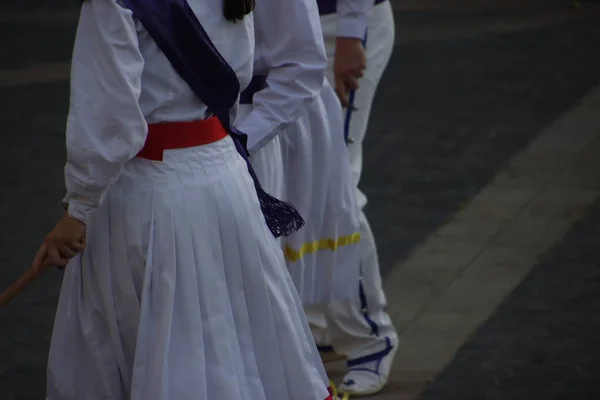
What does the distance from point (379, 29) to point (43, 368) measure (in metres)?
1.82

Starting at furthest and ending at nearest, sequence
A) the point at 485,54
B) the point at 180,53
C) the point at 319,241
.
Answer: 1. the point at 485,54
2. the point at 319,241
3. the point at 180,53

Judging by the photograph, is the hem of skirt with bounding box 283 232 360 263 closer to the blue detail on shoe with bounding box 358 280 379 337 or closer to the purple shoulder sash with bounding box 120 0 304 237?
the blue detail on shoe with bounding box 358 280 379 337

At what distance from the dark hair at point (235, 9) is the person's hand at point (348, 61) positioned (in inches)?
56.7

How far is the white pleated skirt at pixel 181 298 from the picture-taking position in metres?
3.51

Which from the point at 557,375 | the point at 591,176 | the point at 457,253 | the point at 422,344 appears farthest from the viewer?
the point at 591,176

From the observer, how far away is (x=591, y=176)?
8.35m

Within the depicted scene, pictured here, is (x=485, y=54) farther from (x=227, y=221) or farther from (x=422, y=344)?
(x=227, y=221)

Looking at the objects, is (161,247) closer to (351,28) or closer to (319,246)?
(319,246)

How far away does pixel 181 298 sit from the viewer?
3523 mm

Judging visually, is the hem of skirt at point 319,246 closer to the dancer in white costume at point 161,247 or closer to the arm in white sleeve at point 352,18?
the arm in white sleeve at point 352,18

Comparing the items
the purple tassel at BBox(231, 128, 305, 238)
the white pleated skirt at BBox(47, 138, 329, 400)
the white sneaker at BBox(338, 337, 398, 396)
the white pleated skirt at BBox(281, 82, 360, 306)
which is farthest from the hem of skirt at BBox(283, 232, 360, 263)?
the white pleated skirt at BBox(47, 138, 329, 400)

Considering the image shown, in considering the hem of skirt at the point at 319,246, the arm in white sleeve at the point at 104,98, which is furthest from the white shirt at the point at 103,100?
the hem of skirt at the point at 319,246

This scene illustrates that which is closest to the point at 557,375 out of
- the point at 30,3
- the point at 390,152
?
the point at 390,152

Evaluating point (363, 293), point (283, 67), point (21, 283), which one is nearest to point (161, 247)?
point (21, 283)
